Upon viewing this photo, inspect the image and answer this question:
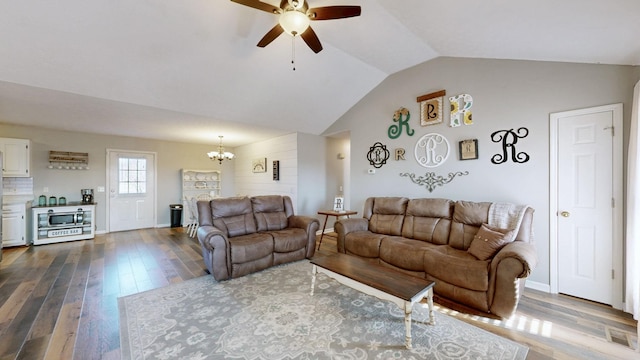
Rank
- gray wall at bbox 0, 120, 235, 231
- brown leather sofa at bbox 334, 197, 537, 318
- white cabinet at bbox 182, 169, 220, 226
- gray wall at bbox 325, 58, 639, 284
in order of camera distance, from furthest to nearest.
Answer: white cabinet at bbox 182, 169, 220, 226 → gray wall at bbox 0, 120, 235, 231 → gray wall at bbox 325, 58, 639, 284 → brown leather sofa at bbox 334, 197, 537, 318

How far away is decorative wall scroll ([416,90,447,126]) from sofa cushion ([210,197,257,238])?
3.33m

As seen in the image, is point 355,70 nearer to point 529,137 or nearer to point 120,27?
point 529,137

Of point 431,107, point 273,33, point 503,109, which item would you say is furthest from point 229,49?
point 503,109

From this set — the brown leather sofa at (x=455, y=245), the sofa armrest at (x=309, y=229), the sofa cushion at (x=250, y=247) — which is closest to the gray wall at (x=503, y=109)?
the brown leather sofa at (x=455, y=245)

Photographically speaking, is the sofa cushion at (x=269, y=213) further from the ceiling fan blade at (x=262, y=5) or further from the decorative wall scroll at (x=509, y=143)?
the decorative wall scroll at (x=509, y=143)

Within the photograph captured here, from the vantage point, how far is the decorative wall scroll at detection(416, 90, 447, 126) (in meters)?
3.86

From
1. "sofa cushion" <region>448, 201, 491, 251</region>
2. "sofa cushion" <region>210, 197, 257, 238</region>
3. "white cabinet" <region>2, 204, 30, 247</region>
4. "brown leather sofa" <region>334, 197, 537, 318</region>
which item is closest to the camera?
"brown leather sofa" <region>334, 197, 537, 318</region>

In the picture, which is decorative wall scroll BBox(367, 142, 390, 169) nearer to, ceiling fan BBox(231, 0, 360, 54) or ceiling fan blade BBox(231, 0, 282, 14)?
ceiling fan BBox(231, 0, 360, 54)

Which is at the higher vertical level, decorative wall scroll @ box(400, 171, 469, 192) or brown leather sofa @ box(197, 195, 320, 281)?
decorative wall scroll @ box(400, 171, 469, 192)

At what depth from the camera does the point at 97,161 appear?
19.5 feet

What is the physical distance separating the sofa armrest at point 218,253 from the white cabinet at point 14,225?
4.44m

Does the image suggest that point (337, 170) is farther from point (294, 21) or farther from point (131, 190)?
point (131, 190)

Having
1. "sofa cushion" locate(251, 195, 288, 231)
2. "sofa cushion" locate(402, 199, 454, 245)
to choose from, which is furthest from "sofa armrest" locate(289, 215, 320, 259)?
"sofa cushion" locate(402, 199, 454, 245)

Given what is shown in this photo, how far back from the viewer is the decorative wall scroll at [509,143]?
3112 millimetres
